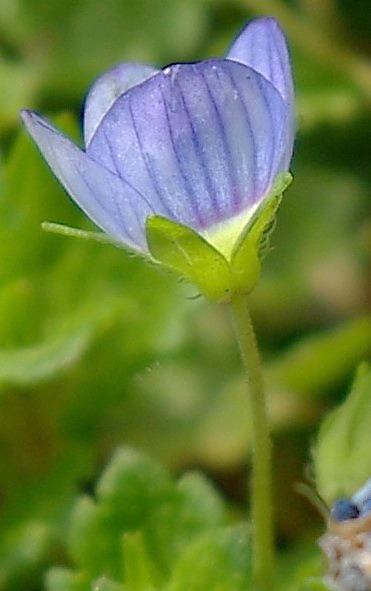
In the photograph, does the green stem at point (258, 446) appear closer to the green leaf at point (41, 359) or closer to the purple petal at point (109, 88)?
the purple petal at point (109, 88)

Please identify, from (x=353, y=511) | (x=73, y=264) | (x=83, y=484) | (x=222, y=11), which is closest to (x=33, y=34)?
(x=222, y=11)

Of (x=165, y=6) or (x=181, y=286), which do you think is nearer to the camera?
(x=181, y=286)

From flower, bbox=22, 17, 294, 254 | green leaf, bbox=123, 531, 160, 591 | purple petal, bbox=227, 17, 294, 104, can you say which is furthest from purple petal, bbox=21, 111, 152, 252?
green leaf, bbox=123, 531, 160, 591

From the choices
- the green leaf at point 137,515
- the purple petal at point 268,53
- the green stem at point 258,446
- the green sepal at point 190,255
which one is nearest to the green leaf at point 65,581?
the green leaf at point 137,515

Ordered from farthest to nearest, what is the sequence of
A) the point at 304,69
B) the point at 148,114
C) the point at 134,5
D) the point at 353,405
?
the point at 134,5
the point at 304,69
the point at 353,405
the point at 148,114

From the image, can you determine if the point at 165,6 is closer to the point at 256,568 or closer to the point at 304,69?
the point at 304,69

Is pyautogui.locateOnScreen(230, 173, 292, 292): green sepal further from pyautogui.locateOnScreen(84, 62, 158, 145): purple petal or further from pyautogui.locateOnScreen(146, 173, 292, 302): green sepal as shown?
pyautogui.locateOnScreen(84, 62, 158, 145): purple petal
